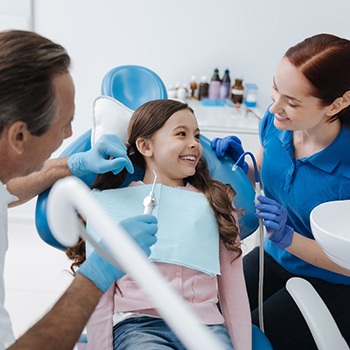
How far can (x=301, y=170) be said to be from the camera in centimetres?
164

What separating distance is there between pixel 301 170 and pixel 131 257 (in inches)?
44.0

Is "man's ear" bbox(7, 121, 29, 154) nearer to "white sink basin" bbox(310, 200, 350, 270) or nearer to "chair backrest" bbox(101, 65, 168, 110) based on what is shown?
"white sink basin" bbox(310, 200, 350, 270)

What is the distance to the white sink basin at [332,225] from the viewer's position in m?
1.12

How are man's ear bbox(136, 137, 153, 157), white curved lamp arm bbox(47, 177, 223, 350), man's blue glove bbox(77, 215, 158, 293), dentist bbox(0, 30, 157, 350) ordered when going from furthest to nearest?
man's ear bbox(136, 137, 153, 157) → man's blue glove bbox(77, 215, 158, 293) → dentist bbox(0, 30, 157, 350) → white curved lamp arm bbox(47, 177, 223, 350)

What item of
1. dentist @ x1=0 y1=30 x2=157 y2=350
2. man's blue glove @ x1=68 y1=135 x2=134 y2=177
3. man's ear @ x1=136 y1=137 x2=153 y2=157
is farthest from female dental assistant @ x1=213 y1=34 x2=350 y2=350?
dentist @ x1=0 y1=30 x2=157 y2=350

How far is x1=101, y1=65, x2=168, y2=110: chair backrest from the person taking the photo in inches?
71.2

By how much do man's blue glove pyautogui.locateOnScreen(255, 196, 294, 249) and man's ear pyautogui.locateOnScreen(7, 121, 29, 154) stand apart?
2.41 feet

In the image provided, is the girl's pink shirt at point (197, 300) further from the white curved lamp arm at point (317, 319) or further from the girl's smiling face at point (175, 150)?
the girl's smiling face at point (175, 150)

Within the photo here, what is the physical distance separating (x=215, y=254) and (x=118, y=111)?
1.74 ft

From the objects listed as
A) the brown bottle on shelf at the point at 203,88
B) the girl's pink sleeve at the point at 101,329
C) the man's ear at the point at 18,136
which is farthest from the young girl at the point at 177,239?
the brown bottle on shelf at the point at 203,88

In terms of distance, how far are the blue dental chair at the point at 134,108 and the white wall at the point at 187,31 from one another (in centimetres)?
97

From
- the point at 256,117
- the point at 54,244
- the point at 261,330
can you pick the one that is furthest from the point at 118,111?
the point at 256,117

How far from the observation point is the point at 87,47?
2795 millimetres

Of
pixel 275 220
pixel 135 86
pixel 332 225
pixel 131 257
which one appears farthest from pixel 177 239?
pixel 131 257
